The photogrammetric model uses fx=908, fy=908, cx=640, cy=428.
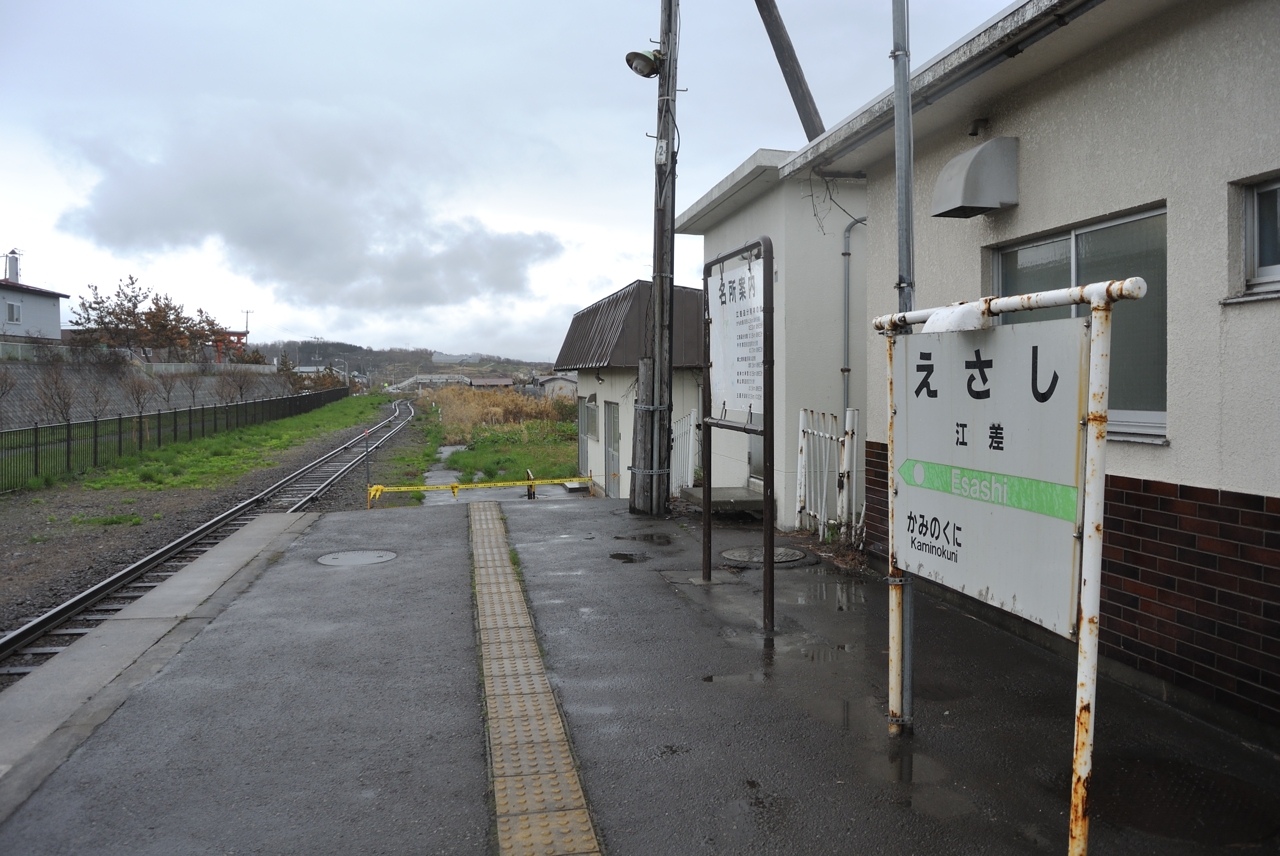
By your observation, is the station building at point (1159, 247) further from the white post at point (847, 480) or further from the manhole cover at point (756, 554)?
the manhole cover at point (756, 554)

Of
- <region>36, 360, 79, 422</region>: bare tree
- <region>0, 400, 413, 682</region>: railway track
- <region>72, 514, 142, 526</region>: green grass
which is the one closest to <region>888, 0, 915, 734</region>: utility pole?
<region>0, 400, 413, 682</region>: railway track

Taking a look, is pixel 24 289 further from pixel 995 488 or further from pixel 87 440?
pixel 995 488

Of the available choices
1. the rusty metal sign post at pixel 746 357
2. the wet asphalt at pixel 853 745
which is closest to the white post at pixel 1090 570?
the wet asphalt at pixel 853 745

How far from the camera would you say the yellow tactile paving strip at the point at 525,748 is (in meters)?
3.36

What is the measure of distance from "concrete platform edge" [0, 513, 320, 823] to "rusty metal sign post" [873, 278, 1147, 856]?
12.8 ft

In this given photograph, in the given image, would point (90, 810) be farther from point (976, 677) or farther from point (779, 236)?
point (779, 236)

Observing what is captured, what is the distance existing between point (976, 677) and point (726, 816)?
212cm

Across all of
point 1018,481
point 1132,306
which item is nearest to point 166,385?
point 1132,306

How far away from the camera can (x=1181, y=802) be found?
3.52m

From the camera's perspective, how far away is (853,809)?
11.6 ft

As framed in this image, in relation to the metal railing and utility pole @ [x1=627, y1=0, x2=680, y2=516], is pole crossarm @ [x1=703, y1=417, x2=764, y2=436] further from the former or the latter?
the metal railing

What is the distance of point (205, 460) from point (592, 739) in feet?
77.3

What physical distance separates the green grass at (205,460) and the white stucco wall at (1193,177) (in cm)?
1817

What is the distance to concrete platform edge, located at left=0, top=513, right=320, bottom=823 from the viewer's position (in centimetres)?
410
